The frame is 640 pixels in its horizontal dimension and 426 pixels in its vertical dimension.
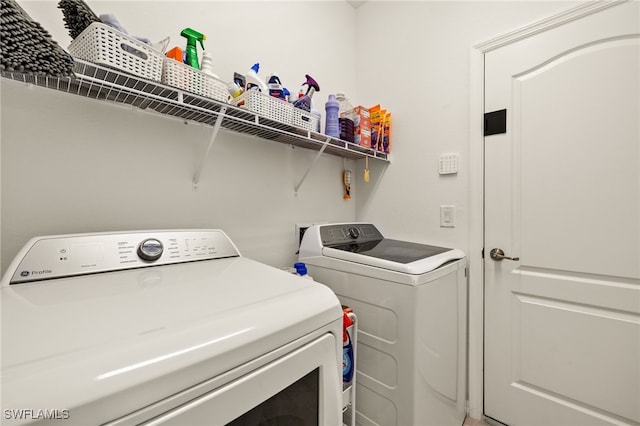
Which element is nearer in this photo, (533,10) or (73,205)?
(73,205)

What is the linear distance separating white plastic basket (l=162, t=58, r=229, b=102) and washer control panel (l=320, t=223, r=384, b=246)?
0.91 metres

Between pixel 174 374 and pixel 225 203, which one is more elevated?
pixel 225 203

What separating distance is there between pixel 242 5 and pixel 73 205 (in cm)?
137

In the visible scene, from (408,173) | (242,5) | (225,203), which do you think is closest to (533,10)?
(408,173)

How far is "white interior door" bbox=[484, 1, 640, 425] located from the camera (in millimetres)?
1283

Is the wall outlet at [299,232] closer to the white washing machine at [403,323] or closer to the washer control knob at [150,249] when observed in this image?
the white washing machine at [403,323]

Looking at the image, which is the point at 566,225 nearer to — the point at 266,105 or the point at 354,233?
the point at 354,233

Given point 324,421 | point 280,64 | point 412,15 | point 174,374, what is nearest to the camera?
point 174,374

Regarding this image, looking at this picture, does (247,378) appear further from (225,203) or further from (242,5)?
(242,5)

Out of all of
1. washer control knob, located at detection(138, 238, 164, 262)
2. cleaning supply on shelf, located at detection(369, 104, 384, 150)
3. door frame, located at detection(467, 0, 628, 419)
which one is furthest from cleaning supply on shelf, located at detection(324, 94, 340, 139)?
washer control knob, located at detection(138, 238, 164, 262)

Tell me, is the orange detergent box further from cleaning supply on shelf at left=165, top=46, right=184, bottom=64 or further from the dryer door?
the dryer door

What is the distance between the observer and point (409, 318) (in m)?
1.18

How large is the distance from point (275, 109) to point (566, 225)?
5.30 feet

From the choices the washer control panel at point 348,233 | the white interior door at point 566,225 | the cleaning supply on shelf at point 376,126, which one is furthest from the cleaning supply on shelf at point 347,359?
the cleaning supply on shelf at point 376,126
